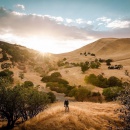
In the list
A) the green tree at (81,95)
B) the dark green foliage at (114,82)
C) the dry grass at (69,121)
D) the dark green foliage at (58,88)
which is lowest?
the dry grass at (69,121)

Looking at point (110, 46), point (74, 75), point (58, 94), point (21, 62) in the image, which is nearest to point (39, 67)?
point (21, 62)

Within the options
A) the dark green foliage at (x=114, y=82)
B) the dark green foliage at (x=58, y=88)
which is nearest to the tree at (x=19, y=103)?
the dark green foliage at (x=58, y=88)

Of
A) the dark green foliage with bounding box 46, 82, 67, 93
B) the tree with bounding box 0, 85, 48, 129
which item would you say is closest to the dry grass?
the tree with bounding box 0, 85, 48, 129

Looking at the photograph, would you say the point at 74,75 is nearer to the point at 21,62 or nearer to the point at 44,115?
the point at 21,62

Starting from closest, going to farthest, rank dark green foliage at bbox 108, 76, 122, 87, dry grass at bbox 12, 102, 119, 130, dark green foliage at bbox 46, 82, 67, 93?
1. dry grass at bbox 12, 102, 119, 130
2. dark green foliage at bbox 46, 82, 67, 93
3. dark green foliage at bbox 108, 76, 122, 87

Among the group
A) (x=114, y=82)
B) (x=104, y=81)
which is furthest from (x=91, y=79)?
(x=114, y=82)

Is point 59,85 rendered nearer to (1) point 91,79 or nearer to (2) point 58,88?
(2) point 58,88

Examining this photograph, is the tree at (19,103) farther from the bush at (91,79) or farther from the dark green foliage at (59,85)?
the bush at (91,79)

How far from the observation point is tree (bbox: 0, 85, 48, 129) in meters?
30.4

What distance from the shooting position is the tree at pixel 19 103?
30.4 metres

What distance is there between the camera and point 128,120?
14.5 meters

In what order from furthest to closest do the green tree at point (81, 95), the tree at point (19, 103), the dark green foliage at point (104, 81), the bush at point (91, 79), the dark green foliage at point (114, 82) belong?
the bush at point (91, 79)
the dark green foliage at point (114, 82)
the dark green foliage at point (104, 81)
the green tree at point (81, 95)
the tree at point (19, 103)

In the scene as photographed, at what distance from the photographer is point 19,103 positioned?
31.5 metres

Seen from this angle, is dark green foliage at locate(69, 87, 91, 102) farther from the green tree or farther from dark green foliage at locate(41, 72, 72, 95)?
dark green foliage at locate(41, 72, 72, 95)
